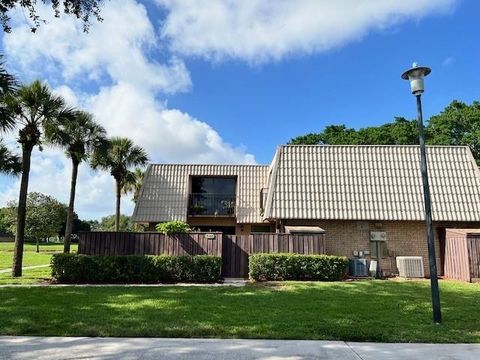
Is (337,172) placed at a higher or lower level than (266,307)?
higher

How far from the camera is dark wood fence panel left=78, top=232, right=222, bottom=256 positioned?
15.6m

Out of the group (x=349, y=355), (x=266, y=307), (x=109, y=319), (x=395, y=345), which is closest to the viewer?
(x=349, y=355)

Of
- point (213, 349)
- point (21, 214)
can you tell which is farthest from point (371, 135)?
point (213, 349)

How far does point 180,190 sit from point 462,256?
15393 mm

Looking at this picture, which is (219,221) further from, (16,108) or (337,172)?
(16,108)

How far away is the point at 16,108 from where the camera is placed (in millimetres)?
16125

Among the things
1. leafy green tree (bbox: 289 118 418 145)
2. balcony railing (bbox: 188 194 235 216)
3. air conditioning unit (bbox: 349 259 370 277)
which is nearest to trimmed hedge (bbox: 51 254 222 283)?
air conditioning unit (bbox: 349 259 370 277)

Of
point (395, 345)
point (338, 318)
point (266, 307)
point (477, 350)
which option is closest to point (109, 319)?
point (266, 307)

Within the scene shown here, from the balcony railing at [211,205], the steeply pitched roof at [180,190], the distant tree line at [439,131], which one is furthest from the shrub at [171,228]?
the distant tree line at [439,131]

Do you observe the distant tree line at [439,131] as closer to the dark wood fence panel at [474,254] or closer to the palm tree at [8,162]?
the dark wood fence panel at [474,254]

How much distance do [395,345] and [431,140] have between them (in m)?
35.2

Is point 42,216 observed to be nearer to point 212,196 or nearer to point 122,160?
point 122,160

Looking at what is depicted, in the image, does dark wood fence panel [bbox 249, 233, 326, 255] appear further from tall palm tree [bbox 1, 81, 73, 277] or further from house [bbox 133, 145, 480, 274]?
tall palm tree [bbox 1, 81, 73, 277]

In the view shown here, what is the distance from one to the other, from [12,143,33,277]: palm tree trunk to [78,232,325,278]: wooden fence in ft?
8.49
